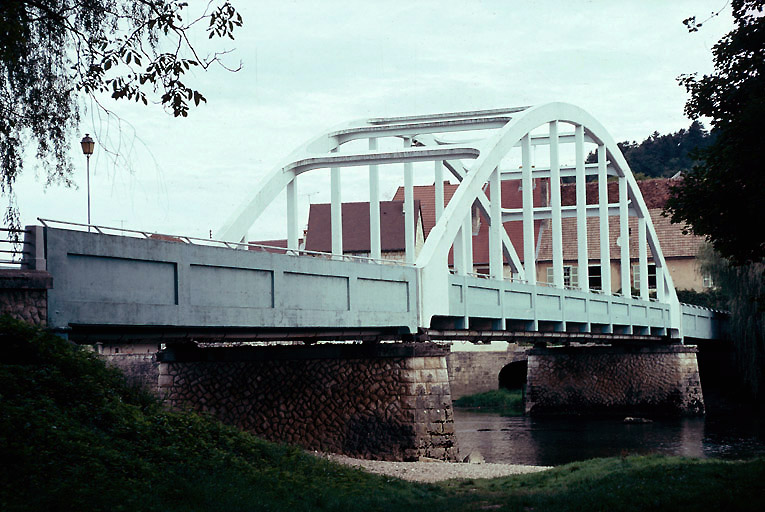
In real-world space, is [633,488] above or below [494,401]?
above

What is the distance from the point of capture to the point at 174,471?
36.8 ft

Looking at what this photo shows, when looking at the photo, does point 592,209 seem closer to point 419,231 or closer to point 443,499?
point 419,231

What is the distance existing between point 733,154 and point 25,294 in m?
9.80

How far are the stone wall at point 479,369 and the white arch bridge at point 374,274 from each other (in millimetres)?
10597

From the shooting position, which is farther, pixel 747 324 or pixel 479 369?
pixel 479 369

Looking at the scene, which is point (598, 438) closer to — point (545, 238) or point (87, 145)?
point (87, 145)

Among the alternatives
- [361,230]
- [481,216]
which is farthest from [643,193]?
[361,230]

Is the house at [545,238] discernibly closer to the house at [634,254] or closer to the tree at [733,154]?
the house at [634,254]

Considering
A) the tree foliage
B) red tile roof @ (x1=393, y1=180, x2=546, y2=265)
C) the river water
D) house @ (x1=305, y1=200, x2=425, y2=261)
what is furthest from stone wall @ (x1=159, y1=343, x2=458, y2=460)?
red tile roof @ (x1=393, y1=180, x2=546, y2=265)

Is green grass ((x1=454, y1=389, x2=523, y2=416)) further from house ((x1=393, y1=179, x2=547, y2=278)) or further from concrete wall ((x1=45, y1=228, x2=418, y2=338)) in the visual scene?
concrete wall ((x1=45, y1=228, x2=418, y2=338))

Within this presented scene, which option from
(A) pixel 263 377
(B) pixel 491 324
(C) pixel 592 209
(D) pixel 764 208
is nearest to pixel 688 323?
(C) pixel 592 209

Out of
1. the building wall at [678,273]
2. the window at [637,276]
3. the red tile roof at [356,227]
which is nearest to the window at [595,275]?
the building wall at [678,273]

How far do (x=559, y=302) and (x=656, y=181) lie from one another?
110 feet

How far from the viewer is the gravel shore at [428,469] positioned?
714 inches
